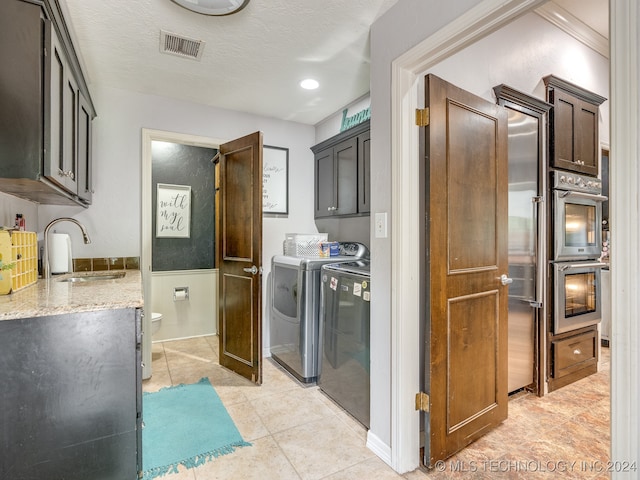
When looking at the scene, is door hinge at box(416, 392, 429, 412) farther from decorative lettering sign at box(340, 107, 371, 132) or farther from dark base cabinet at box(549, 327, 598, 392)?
decorative lettering sign at box(340, 107, 371, 132)

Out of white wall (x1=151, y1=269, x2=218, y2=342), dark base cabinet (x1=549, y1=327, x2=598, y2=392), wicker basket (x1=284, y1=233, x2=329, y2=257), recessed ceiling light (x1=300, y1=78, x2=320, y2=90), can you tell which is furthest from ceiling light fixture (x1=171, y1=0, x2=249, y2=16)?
dark base cabinet (x1=549, y1=327, x2=598, y2=392)

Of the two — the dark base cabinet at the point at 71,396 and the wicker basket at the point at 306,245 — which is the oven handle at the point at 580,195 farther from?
the dark base cabinet at the point at 71,396

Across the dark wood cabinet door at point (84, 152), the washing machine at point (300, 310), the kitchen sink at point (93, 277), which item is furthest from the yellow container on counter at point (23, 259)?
the washing machine at point (300, 310)

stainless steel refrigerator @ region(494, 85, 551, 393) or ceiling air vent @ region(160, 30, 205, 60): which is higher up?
ceiling air vent @ region(160, 30, 205, 60)

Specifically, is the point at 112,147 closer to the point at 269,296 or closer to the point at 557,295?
the point at 269,296

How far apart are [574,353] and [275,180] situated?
3058 mm

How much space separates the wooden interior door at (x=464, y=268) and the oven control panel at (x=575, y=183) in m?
0.79

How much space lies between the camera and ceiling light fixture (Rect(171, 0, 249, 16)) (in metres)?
1.79

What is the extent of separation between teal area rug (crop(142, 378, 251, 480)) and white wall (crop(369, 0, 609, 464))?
0.91 meters

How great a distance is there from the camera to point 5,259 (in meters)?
1.59

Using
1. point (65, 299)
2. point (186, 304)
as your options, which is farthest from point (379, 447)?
point (186, 304)

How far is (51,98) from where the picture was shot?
1.51 meters

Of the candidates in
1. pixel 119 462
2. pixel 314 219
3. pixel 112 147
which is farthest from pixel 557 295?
pixel 112 147

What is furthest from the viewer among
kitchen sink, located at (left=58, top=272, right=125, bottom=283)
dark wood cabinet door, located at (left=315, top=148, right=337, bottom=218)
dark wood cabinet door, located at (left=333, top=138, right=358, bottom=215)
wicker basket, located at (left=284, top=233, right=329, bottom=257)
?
dark wood cabinet door, located at (left=315, top=148, right=337, bottom=218)
